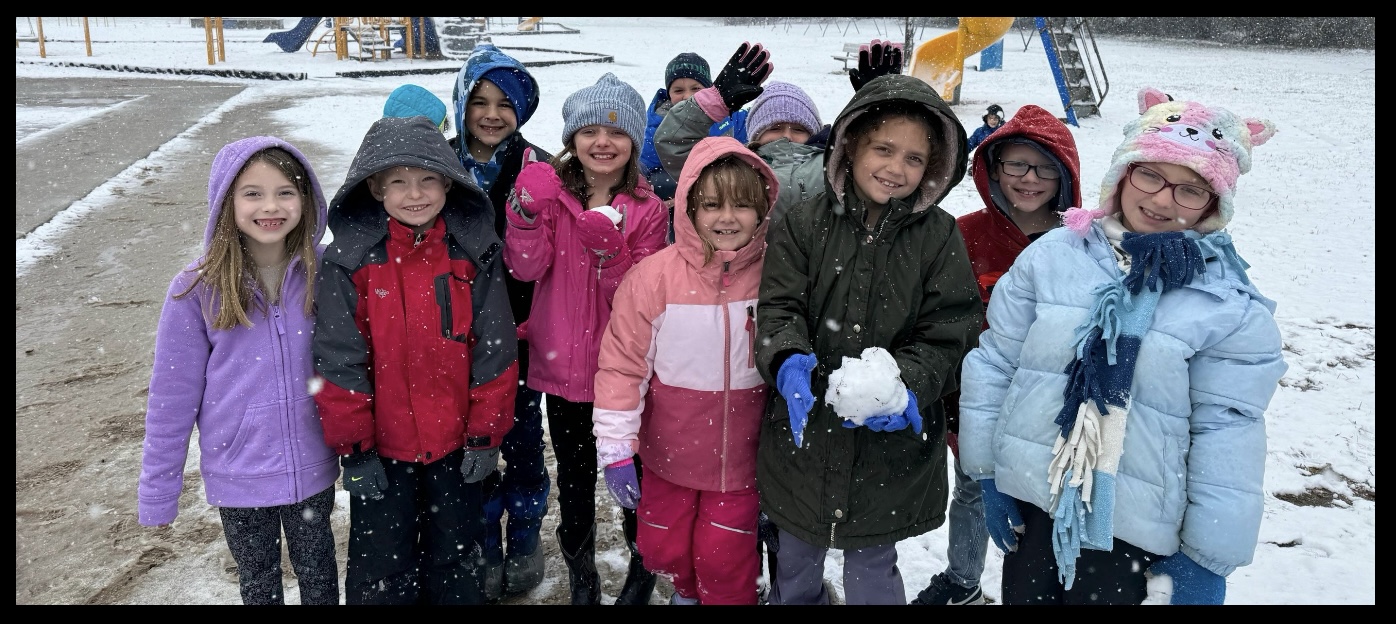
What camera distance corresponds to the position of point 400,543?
8.50 ft

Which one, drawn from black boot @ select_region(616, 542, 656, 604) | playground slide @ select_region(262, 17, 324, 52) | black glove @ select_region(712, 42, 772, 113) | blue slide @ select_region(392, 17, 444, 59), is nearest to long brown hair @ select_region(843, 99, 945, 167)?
black glove @ select_region(712, 42, 772, 113)

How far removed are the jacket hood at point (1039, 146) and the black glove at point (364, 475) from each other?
2053 mm

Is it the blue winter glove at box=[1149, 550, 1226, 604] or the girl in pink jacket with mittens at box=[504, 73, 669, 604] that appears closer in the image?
the blue winter glove at box=[1149, 550, 1226, 604]

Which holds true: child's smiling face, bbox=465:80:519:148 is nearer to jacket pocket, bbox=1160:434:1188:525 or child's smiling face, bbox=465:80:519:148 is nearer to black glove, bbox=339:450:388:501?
black glove, bbox=339:450:388:501

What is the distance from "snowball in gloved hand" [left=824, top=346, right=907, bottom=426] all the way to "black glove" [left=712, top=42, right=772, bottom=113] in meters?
1.31

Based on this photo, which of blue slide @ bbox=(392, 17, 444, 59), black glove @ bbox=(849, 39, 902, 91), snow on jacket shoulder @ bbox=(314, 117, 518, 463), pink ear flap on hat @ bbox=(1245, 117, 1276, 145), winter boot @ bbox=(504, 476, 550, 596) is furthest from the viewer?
blue slide @ bbox=(392, 17, 444, 59)

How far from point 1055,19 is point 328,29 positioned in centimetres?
2976

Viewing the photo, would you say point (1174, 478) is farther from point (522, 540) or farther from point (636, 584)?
point (522, 540)

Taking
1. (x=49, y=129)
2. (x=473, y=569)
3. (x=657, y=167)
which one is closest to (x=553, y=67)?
(x=49, y=129)

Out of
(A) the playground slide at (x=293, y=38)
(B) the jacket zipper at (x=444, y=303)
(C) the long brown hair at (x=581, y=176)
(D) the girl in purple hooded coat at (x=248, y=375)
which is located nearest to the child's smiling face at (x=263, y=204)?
(D) the girl in purple hooded coat at (x=248, y=375)

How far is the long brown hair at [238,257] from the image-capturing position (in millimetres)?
2402

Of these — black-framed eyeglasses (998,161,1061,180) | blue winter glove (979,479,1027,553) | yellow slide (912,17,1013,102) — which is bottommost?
blue winter glove (979,479,1027,553)

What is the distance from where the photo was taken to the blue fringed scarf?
2039mm

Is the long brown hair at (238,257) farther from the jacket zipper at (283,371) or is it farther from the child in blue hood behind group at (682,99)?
the child in blue hood behind group at (682,99)
